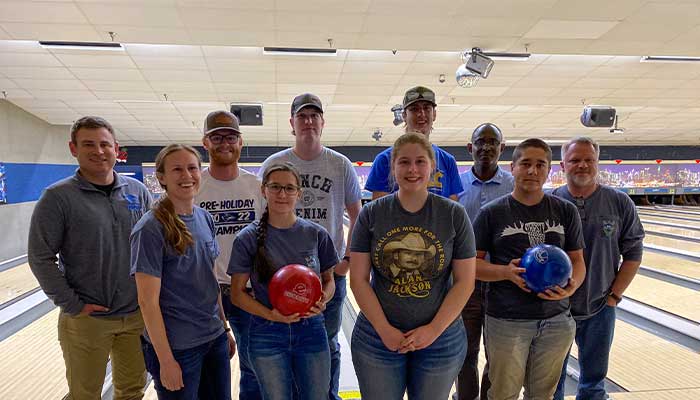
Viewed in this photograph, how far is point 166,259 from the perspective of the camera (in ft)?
4.27

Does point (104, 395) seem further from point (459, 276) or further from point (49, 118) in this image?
point (49, 118)

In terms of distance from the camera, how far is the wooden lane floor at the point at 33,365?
2.29 m

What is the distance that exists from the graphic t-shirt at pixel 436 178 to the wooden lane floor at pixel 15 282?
4.22m

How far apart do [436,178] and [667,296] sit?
3.52 metres

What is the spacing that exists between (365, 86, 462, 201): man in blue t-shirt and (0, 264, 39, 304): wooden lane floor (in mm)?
4232

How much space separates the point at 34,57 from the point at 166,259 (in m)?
4.29

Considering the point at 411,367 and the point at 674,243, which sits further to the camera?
the point at 674,243

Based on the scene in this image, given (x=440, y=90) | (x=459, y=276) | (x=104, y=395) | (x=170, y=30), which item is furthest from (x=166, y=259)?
(x=440, y=90)

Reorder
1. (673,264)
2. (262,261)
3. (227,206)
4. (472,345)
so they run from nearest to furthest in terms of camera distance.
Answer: (262,261)
(227,206)
(472,345)
(673,264)

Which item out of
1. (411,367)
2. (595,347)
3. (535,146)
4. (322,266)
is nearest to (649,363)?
(595,347)

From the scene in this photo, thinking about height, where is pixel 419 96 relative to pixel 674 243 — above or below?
above

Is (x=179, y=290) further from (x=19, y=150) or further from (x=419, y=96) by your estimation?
(x=19, y=150)

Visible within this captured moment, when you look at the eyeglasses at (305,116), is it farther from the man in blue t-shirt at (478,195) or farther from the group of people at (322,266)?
the man in blue t-shirt at (478,195)

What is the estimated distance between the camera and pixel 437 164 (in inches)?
70.6
